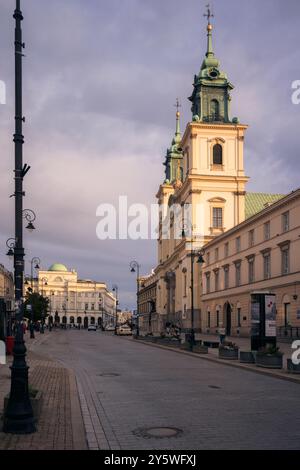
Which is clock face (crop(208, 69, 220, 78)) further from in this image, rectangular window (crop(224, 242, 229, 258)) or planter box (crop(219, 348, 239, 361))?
planter box (crop(219, 348, 239, 361))

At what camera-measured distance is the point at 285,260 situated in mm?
45375

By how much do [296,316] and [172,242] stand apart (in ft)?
202

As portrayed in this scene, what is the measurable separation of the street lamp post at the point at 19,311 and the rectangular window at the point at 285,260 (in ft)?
119

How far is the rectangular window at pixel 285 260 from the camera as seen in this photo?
44.5m

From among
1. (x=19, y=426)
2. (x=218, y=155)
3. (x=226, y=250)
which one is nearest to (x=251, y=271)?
(x=226, y=250)

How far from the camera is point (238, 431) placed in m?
9.97

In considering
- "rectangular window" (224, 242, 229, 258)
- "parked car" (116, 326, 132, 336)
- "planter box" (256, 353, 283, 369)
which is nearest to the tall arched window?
"rectangular window" (224, 242, 229, 258)

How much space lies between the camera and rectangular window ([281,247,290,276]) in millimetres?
44531

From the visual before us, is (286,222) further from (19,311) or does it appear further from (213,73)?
(213,73)

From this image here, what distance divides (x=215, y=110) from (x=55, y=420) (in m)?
71.6

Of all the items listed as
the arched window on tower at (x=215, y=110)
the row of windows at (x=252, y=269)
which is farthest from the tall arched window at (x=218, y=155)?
the row of windows at (x=252, y=269)

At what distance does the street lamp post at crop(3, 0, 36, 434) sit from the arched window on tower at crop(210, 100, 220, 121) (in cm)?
6910

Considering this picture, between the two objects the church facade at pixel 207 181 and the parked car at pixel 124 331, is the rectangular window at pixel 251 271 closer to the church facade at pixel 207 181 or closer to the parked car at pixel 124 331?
the church facade at pixel 207 181
